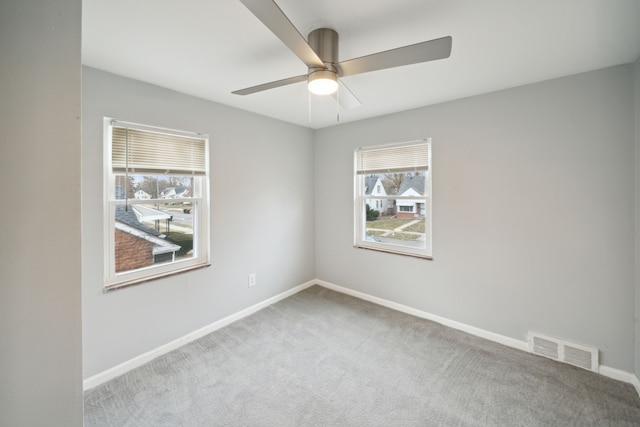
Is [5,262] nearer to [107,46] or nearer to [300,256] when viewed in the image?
[107,46]

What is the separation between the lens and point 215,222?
8.75 ft

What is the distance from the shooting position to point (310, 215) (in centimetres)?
381

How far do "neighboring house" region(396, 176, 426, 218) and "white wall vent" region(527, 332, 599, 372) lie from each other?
147 cm

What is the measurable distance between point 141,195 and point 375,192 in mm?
2489

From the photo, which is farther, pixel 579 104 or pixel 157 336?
pixel 157 336

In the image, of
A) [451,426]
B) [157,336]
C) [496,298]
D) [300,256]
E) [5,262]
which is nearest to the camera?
[5,262]

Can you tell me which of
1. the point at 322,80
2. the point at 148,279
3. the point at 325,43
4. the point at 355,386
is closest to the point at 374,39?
the point at 325,43

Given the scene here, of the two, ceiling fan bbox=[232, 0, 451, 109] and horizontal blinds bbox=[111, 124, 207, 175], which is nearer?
ceiling fan bbox=[232, 0, 451, 109]

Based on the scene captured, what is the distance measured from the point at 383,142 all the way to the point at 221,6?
2202 millimetres

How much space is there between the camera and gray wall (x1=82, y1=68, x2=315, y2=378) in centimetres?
193

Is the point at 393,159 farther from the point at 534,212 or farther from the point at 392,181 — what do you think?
the point at 534,212

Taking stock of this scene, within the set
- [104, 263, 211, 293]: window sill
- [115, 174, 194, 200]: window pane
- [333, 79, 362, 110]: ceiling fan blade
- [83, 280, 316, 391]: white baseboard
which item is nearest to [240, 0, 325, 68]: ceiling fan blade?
[333, 79, 362, 110]: ceiling fan blade

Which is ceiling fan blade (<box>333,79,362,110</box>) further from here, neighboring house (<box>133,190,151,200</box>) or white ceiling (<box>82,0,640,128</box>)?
neighboring house (<box>133,190,151,200</box>)

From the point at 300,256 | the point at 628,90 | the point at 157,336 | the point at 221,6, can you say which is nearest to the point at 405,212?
the point at 300,256
